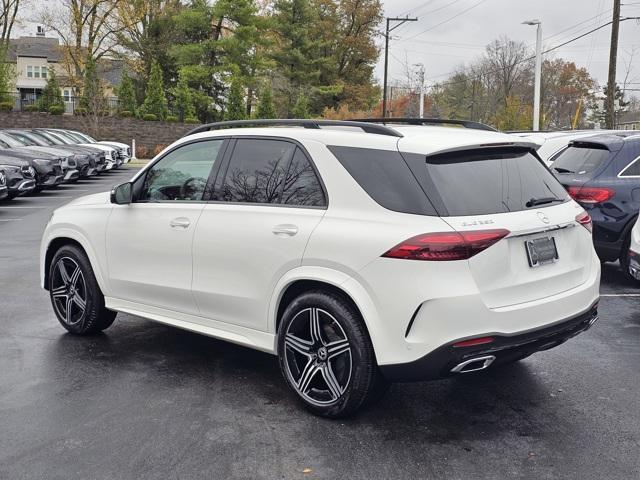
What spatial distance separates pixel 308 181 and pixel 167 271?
1.42m

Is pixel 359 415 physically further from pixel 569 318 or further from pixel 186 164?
pixel 186 164

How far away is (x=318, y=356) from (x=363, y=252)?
781mm

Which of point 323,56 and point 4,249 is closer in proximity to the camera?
point 4,249

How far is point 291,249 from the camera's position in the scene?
4.39 m

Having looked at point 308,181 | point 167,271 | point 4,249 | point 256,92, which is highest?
point 256,92

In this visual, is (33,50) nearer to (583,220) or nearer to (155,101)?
(155,101)

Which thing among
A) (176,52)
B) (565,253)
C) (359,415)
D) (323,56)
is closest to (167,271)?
(359,415)

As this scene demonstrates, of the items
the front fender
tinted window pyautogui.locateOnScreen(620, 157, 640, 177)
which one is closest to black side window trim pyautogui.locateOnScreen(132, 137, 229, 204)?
the front fender

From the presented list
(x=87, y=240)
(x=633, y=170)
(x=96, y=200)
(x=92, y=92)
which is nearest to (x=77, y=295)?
(x=87, y=240)

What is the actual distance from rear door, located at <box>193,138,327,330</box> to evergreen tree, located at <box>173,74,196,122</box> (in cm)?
4541

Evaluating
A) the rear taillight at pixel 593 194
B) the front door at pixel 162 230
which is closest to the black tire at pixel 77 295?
the front door at pixel 162 230

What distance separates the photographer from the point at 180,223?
5168 millimetres

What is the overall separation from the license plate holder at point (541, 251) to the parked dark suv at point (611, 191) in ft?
13.8

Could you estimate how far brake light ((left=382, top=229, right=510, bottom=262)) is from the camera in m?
3.82
